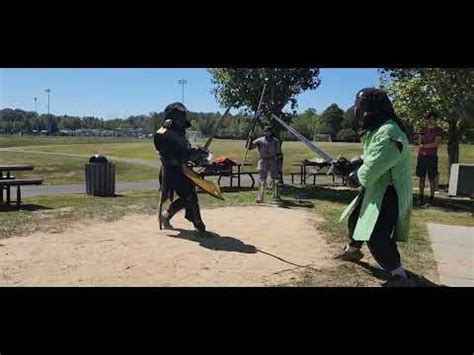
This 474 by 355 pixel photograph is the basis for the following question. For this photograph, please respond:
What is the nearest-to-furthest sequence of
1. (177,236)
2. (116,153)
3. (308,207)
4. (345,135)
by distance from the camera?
(177,236) → (345,135) → (308,207) → (116,153)

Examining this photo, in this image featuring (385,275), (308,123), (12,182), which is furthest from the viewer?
(12,182)

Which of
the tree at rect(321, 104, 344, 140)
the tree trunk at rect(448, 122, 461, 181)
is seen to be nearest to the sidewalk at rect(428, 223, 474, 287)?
the tree at rect(321, 104, 344, 140)

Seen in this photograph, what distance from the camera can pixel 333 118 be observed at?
7410 mm

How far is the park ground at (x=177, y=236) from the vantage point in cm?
535

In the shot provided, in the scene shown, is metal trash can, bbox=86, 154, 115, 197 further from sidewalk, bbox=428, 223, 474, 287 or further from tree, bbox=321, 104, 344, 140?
sidewalk, bbox=428, 223, 474, 287

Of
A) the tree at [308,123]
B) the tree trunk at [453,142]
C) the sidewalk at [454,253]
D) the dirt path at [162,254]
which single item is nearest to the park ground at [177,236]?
the dirt path at [162,254]

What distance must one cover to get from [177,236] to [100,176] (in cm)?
435

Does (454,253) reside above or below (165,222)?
below

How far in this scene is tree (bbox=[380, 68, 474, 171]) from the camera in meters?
9.91

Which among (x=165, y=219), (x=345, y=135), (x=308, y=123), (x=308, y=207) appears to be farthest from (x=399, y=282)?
A: (x=308, y=207)

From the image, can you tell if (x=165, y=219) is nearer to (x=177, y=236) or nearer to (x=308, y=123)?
(x=177, y=236)

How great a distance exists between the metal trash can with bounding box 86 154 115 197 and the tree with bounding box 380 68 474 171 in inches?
215

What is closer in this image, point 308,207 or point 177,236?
point 177,236
